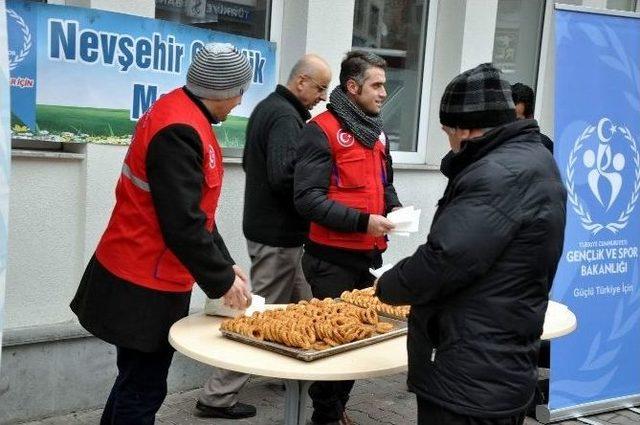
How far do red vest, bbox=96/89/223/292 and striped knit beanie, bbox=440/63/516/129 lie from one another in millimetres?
902

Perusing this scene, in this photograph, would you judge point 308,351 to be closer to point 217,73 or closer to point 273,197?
point 217,73

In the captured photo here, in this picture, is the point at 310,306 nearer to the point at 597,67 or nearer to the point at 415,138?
the point at 597,67

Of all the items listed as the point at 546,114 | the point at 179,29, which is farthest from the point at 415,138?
the point at 179,29

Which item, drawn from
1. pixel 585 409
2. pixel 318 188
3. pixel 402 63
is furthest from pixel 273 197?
pixel 402 63

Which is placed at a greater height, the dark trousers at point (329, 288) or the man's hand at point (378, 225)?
the man's hand at point (378, 225)

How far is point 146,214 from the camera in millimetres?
2697

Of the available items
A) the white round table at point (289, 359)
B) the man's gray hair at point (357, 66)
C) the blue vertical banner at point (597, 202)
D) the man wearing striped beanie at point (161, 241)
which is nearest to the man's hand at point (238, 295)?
the man wearing striped beanie at point (161, 241)

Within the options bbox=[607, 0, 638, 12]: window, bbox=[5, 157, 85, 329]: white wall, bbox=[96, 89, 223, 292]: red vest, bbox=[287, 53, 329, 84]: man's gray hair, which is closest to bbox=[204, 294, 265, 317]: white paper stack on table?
bbox=[96, 89, 223, 292]: red vest

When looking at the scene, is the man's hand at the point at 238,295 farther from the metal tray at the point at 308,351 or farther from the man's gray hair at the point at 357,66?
the man's gray hair at the point at 357,66

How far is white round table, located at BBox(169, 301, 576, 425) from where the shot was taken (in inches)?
94.0

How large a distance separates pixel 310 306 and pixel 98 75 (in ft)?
6.44

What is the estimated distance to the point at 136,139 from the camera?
272 cm

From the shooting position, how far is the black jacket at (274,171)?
4.00 metres

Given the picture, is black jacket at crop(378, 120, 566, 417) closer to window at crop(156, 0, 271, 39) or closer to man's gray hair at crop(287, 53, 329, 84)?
man's gray hair at crop(287, 53, 329, 84)
